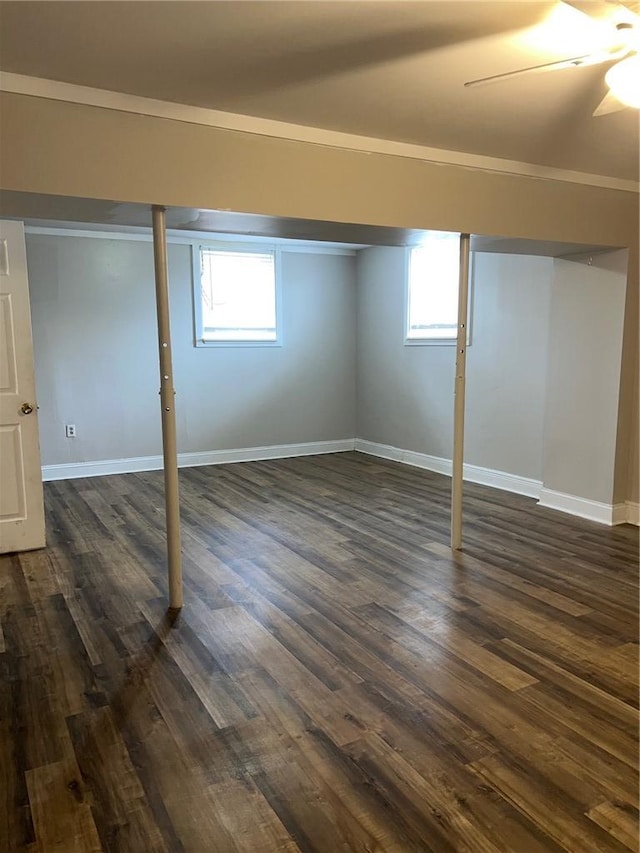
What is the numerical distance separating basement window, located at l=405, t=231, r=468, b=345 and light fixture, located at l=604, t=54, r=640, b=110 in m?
3.66

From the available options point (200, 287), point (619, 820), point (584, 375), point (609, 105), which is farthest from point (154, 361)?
point (619, 820)

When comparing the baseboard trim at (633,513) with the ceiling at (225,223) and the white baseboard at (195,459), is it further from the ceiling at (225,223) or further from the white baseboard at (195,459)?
the white baseboard at (195,459)

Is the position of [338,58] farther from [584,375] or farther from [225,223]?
[584,375]

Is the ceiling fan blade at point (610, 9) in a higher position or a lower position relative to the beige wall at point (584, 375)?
higher

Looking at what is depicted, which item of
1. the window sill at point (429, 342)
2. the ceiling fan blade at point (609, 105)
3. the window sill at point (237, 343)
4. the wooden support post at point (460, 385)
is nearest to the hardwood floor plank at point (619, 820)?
the wooden support post at point (460, 385)

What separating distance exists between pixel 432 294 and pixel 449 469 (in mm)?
1759

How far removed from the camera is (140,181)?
264 cm

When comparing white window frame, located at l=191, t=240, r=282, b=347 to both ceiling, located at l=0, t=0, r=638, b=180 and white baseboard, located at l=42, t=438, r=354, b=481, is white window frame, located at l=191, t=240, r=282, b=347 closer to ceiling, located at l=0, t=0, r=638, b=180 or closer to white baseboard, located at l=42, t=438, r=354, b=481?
white baseboard, located at l=42, t=438, r=354, b=481

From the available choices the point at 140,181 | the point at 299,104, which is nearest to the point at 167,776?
the point at 140,181

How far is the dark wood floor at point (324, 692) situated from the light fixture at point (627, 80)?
2.15 m

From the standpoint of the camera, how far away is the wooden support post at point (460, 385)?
12.3 ft

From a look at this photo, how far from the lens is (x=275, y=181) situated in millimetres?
2943

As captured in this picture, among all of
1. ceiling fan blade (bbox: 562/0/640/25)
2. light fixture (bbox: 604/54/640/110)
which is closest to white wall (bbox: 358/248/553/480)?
light fixture (bbox: 604/54/640/110)

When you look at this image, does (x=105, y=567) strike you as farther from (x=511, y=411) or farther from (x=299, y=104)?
(x=511, y=411)
